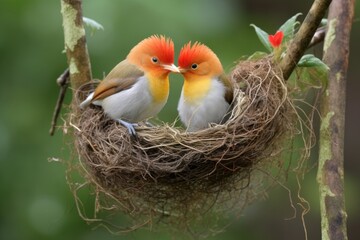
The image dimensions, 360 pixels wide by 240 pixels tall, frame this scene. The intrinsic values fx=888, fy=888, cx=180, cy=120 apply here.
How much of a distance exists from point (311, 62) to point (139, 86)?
104cm

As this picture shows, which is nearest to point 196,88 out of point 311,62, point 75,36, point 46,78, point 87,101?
point 87,101

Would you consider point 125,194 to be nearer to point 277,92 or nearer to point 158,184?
point 158,184

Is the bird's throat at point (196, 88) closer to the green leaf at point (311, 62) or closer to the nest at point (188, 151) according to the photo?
the nest at point (188, 151)

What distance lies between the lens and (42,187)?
6398mm

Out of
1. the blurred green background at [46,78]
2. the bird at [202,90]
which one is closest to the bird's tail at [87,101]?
the bird at [202,90]

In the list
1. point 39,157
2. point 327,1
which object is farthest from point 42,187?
point 327,1

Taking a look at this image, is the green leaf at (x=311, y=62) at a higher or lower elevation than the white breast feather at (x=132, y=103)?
higher

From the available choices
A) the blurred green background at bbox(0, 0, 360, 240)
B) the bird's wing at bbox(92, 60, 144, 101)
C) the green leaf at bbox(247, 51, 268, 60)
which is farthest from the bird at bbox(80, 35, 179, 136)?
the blurred green background at bbox(0, 0, 360, 240)

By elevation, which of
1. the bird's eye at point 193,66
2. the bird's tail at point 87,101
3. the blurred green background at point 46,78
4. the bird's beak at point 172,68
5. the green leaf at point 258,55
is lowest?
the blurred green background at point 46,78

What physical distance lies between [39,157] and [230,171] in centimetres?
249

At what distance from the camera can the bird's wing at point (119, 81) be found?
15.2 ft

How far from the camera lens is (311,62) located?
13.5 feet

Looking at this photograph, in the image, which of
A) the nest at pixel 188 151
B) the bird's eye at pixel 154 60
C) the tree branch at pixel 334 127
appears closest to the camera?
the tree branch at pixel 334 127

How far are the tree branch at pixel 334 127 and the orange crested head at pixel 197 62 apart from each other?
69cm
